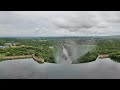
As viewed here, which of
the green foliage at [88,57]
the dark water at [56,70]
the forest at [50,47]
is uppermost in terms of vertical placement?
the forest at [50,47]

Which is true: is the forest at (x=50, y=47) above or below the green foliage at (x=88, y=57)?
above

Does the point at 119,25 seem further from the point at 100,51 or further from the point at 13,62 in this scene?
the point at 13,62

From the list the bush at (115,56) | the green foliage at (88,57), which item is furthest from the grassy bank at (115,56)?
the green foliage at (88,57)

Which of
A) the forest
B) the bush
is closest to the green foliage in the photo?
the forest

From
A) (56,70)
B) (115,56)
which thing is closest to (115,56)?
(115,56)

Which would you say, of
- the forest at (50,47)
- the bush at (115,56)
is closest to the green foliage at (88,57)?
the forest at (50,47)

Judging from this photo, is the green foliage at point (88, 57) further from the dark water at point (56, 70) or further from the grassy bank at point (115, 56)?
the grassy bank at point (115, 56)

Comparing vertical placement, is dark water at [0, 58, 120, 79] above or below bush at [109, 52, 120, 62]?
below

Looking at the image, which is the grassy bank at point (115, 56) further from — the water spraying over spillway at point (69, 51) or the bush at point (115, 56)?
the water spraying over spillway at point (69, 51)

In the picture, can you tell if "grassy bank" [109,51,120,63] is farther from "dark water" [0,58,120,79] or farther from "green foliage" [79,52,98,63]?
"green foliage" [79,52,98,63]
